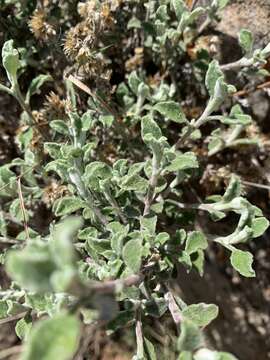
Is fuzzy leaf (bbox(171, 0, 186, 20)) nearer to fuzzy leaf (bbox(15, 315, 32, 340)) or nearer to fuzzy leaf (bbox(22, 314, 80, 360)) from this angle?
fuzzy leaf (bbox(15, 315, 32, 340))

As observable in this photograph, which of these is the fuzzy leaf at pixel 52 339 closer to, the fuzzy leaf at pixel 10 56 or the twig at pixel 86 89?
the fuzzy leaf at pixel 10 56

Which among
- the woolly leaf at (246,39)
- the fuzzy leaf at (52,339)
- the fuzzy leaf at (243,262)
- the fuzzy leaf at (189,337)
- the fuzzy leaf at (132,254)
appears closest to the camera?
the fuzzy leaf at (52,339)

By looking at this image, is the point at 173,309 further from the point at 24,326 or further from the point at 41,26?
the point at 41,26

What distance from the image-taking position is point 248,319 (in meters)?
2.90

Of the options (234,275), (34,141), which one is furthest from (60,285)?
(234,275)

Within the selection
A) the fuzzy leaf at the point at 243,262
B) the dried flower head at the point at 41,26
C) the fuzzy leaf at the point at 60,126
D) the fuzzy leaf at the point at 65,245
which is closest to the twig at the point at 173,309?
the fuzzy leaf at the point at 243,262

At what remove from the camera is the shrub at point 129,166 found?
1.52 metres

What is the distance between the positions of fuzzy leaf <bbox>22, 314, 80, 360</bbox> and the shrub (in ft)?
1.10

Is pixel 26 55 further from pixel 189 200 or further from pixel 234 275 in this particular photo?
pixel 234 275

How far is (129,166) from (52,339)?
1118 millimetres

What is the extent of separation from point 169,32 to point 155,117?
0.30 metres

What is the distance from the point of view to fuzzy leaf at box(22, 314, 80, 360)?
824mm

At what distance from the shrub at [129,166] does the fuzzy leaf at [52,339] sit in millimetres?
335

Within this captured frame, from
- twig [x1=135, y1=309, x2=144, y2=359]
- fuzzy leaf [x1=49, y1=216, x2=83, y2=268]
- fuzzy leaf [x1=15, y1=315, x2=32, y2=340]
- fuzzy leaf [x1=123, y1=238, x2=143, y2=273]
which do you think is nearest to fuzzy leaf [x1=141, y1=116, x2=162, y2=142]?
fuzzy leaf [x1=123, y1=238, x2=143, y2=273]
